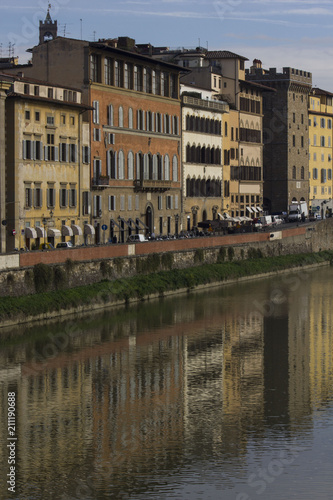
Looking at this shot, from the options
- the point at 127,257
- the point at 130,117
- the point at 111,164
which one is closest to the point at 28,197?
the point at 127,257

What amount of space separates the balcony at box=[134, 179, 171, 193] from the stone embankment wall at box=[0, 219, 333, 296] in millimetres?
7897

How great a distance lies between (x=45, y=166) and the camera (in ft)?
200

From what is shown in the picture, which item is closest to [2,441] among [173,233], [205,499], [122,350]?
[205,499]

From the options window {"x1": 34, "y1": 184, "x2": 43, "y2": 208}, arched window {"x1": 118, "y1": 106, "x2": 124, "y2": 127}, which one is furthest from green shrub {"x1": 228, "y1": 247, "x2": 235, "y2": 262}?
window {"x1": 34, "y1": 184, "x2": 43, "y2": 208}

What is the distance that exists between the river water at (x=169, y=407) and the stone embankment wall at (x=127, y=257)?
2.30 meters

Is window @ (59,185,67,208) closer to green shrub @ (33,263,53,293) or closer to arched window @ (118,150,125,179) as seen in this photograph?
arched window @ (118,150,125,179)

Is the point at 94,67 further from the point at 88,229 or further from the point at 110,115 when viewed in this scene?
the point at 88,229

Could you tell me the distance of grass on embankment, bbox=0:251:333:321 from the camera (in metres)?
44.1

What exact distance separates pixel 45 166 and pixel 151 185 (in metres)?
15.4

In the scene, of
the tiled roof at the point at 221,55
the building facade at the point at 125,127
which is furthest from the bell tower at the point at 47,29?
the tiled roof at the point at 221,55

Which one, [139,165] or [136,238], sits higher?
[139,165]

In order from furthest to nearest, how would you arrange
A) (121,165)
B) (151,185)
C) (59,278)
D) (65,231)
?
(151,185)
(121,165)
(65,231)
(59,278)

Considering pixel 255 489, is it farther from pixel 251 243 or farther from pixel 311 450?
pixel 251 243

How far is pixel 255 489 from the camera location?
967 inches
